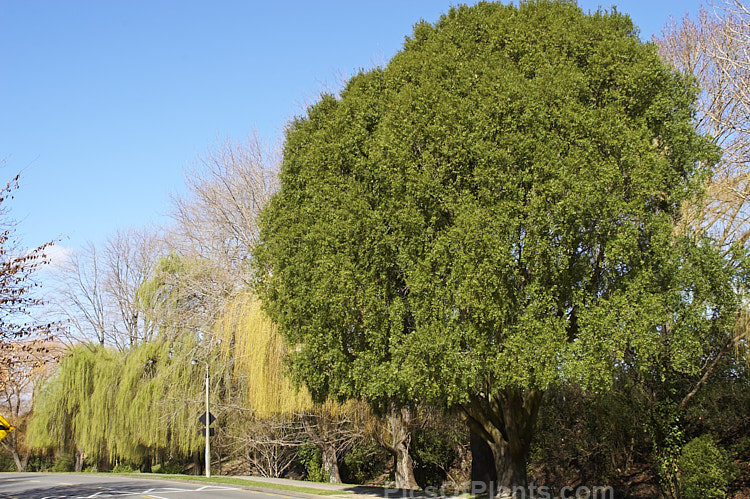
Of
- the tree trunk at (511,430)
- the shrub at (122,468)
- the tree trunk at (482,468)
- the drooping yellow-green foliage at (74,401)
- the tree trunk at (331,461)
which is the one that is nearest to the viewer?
the tree trunk at (511,430)

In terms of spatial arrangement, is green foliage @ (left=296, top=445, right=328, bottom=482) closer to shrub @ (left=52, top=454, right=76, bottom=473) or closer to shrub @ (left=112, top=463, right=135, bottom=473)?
shrub @ (left=112, top=463, right=135, bottom=473)

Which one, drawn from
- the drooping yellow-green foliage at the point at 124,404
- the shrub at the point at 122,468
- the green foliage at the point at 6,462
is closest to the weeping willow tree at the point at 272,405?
the drooping yellow-green foliage at the point at 124,404

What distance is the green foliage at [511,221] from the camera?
1258cm

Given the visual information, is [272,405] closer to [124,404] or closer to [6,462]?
[124,404]

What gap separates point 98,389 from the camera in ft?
114

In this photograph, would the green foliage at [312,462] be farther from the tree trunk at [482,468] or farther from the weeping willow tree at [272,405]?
the tree trunk at [482,468]

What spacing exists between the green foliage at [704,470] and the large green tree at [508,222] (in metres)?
4.45

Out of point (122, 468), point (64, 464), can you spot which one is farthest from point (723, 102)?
point (64, 464)

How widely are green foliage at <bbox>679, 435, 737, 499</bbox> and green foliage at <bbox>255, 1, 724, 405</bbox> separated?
4.06 metres

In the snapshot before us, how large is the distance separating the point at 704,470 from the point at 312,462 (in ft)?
58.9

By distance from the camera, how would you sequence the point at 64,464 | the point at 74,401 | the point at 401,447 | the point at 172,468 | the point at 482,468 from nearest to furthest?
the point at 482,468
the point at 401,447
the point at 74,401
the point at 172,468
the point at 64,464

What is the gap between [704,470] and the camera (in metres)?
16.5

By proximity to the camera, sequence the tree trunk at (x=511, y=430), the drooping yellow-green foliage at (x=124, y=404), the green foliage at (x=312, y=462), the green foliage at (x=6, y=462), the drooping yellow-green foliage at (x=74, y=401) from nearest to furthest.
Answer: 1. the tree trunk at (x=511, y=430)
2. the green foliage at (x=312, y=462)
3. the drooping yellow-green foliage at (x=124, y=404)
4. the drooping yellow-green foliage at (x=74, y=401)
5. the green foliage at (x=6, y=462)

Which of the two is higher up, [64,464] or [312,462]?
[312,462]
